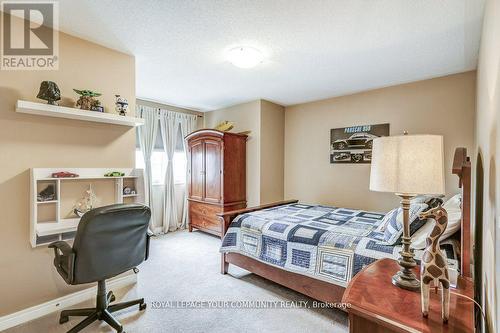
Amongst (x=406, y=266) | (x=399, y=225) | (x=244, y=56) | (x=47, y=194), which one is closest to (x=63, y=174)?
(x=47, y=194)

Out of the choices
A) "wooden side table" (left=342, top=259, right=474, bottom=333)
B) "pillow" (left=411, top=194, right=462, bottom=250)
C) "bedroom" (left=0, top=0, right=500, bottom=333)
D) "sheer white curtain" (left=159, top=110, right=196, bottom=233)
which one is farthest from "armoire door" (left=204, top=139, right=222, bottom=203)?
"wooden side table" (left=342, top=259, right=474, bottom=333)

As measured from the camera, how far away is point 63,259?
176cm

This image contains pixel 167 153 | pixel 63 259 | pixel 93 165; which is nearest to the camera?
pixel 63 259

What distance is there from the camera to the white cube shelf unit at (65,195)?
201 centimetres

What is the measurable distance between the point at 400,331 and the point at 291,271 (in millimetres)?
1366

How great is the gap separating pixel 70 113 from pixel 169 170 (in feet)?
8.70

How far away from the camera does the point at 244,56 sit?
8.36 ft

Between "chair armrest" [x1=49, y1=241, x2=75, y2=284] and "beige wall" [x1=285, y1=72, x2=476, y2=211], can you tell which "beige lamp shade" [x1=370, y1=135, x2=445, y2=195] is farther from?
"beige wall" [x1=285, y1=72, x2=476, y2=211]

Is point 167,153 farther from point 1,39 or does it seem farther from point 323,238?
point 323,238

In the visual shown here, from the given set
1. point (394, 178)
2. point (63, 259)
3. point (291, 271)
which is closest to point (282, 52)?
point (394, 178)

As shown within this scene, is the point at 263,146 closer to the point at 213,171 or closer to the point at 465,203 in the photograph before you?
the point at 213,171

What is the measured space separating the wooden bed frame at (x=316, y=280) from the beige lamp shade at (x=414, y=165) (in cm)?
25

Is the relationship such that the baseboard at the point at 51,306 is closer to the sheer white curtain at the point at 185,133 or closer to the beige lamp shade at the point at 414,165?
the sheer white curtain at the point at 185,133
